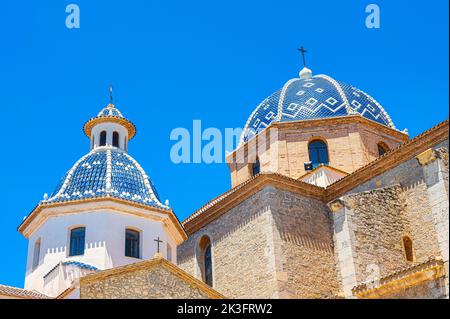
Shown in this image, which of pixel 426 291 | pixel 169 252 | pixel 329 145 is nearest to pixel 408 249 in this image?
pixel 426 291

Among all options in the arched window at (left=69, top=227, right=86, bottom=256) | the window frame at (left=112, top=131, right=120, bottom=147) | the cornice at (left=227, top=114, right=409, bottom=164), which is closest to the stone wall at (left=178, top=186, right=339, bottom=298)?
the window frame at (left=112, top=131, right=120, bottom=147)

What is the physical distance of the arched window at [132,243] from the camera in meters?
16.4

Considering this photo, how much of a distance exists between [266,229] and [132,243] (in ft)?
10.4

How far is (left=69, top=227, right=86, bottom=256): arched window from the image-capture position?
16156 mm

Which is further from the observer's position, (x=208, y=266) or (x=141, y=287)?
(x=208, y=266)

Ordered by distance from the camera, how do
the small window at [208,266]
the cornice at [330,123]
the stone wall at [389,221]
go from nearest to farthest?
the stone wall at [389,221] < the small window at [208,266] < the cornice at [330,123]

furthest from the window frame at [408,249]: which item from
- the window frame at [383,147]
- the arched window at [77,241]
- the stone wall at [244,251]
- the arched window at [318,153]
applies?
the arched window at [77,241]

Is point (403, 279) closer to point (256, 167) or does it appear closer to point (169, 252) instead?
point (169, 252)

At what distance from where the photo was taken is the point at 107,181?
685 inches

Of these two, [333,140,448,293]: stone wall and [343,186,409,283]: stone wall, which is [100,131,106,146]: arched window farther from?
Answer: [343,186,409,283]: stone wall

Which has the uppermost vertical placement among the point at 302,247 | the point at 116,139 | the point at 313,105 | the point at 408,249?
the point at 313,105

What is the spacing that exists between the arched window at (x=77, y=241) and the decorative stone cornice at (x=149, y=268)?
3537mm

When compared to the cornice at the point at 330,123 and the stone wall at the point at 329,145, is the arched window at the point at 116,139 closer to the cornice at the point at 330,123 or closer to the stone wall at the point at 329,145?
the stone wall at the point at 329,145

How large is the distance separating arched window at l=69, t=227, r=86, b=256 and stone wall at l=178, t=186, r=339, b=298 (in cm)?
376
